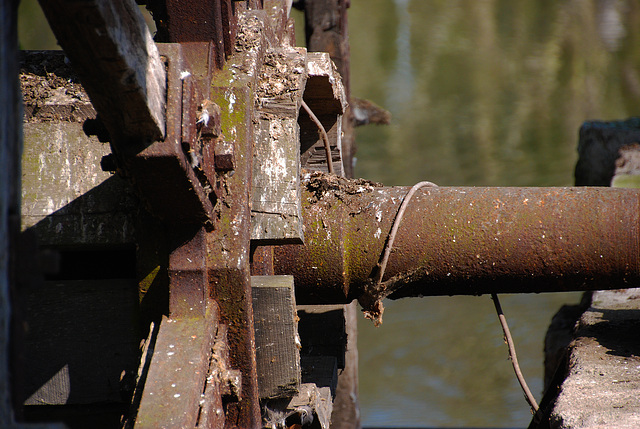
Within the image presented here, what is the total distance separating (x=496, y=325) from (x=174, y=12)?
27.8 ft

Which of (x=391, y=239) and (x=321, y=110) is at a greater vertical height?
(x=321, y=110)

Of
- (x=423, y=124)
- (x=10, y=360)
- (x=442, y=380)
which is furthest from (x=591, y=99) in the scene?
(x=10, y=360)

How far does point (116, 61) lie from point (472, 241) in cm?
125

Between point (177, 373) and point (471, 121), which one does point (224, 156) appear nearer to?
point (177, 373)

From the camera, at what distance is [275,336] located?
1873 millimetres

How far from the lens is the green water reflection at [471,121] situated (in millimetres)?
9141

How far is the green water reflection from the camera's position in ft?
30.0

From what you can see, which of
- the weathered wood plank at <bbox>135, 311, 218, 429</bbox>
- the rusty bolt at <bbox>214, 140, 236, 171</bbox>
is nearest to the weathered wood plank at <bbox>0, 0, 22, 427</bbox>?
the weathered wood plank at <bbox>135, 311, 218, 429</bbox>

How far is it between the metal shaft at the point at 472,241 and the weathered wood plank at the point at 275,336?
29 centimetres

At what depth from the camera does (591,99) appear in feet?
40.8

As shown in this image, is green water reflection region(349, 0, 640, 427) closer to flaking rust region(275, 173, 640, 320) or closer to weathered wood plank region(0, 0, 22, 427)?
flaking rust region(275, 173, 640, 320)

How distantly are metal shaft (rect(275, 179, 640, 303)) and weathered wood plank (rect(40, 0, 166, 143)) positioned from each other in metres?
0.82

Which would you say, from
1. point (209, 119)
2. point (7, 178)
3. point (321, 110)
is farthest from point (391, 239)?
point (7, 178)

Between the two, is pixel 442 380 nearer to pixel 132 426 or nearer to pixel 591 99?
pixel 591 99
